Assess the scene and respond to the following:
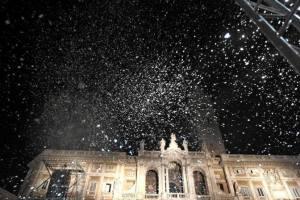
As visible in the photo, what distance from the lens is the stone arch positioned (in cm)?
2658

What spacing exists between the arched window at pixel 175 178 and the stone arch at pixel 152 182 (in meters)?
1.64

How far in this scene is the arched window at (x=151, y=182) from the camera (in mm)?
26591

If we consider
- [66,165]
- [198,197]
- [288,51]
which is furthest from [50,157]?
[288,51]

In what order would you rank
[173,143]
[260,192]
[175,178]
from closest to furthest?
[260,192], [175,178], [173,143]

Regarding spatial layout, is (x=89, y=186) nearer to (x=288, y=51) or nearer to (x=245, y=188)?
(x=245, y=188)

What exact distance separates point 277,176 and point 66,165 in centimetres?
2517

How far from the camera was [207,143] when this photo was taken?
113 ft

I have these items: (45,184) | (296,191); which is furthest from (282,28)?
(296,191)

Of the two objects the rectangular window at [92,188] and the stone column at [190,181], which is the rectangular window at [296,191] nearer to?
the stone column at [190,181]

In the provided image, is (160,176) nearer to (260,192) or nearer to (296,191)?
(260,192)

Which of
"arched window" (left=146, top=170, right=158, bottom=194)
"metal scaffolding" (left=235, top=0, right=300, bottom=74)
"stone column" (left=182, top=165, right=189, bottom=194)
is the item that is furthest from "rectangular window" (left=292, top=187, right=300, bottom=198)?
"metal scaffolding" (left=235, top=0, right=300, bottom=74)

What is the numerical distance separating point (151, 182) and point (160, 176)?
1.34 metres

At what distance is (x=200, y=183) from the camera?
27.3 meters

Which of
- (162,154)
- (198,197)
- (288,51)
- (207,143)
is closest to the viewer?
(288,51)
